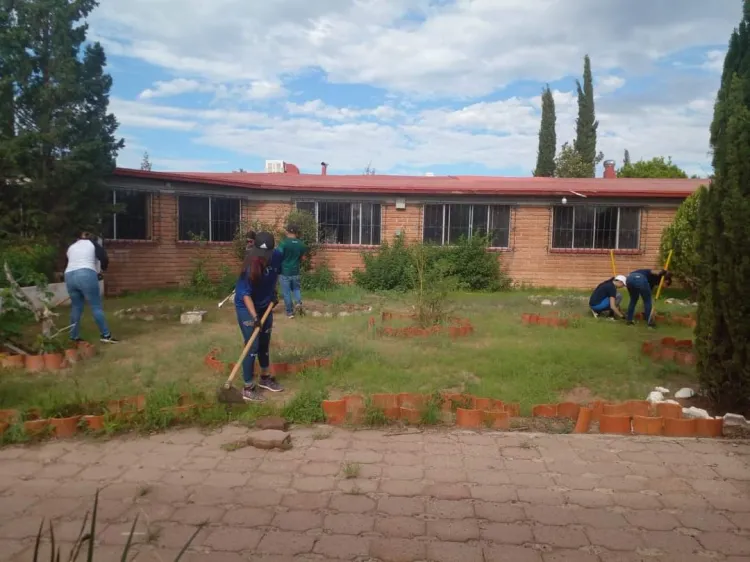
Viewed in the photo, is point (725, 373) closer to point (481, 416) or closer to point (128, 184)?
point (481, 416)

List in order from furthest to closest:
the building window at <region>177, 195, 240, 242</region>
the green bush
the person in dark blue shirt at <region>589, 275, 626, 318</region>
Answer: the building window at <region>177, 195, 240, 242</region> < the person in dark blue shirt at <region>589, 275, 626, 318</region> < the green bush

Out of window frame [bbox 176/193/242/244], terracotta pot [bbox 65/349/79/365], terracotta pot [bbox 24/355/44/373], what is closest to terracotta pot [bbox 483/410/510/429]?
terracotta pot [bbox 65/349/79/365]

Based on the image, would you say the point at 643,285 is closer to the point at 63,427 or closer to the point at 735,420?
the point at 735,420

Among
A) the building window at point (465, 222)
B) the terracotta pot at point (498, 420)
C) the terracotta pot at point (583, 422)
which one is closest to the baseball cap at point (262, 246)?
the terracotta pot at point (498, 420)

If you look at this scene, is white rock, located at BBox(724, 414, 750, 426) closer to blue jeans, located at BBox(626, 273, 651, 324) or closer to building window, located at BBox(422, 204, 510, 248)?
blue jeans, located at BBox(626, 273, 651, 324)

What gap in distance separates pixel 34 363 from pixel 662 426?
6247mm

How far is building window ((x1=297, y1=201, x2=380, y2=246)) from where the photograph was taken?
1579 centimetres

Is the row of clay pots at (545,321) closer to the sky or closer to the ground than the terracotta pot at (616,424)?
closer to the sky

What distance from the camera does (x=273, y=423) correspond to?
4555mm

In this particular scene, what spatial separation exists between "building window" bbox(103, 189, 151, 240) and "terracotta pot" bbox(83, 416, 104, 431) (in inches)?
366

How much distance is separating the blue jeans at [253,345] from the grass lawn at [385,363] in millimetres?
344

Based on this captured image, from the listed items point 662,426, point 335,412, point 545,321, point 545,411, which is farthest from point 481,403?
point 545,321

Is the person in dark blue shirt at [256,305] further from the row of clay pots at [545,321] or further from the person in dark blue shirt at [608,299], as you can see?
the person in dark blue shirt at [608,299]

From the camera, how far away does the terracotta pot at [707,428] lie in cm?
455
